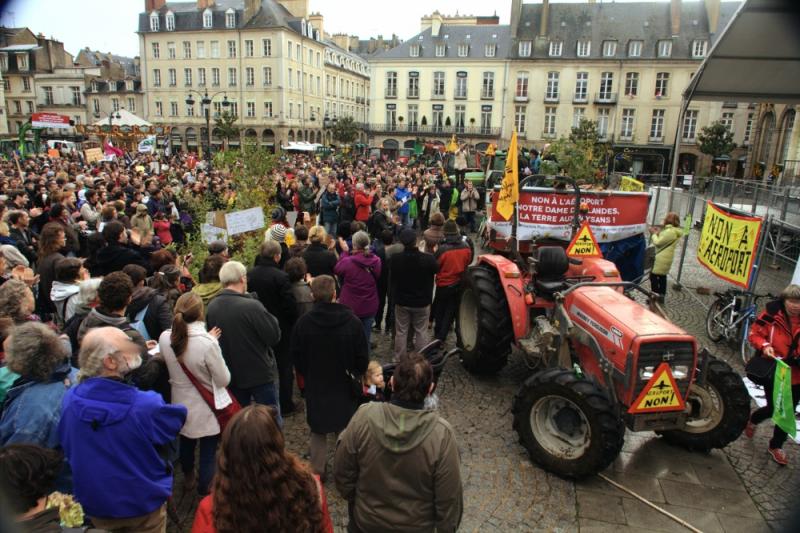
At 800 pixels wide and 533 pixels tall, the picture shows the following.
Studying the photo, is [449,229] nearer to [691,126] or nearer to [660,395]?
[660,395]

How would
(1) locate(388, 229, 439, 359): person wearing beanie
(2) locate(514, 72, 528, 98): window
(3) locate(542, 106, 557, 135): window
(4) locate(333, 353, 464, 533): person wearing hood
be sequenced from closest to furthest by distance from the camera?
1. (4) locate(333, 353, 464, 533): person wearing hood
2. (1) locate(388, 229, 439, 359): person wearing beanie
3. (3) locate(542, 106, 557, 135): window
4. (2) locate(514, 72, 528, 98): window

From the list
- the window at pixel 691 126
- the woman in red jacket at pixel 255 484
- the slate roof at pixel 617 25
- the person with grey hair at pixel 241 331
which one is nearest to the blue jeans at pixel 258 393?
the person with grey hair at pixel 241 331

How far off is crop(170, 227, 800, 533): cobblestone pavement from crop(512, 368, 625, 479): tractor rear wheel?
0.22 metres

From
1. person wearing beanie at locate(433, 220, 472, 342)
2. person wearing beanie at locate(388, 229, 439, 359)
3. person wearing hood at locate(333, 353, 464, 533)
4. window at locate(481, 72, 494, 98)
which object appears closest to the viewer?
person wearing hood at locate(333, 353, 464, 533)

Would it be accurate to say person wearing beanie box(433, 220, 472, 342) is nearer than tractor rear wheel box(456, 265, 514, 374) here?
No

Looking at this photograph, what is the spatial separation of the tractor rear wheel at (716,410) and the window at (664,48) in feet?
156

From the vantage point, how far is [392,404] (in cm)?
273

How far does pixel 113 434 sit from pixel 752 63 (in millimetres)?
11357

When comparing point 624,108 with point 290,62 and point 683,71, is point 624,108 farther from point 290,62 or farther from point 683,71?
point 290,62

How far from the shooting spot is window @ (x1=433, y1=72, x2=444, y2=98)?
5100 centimetres

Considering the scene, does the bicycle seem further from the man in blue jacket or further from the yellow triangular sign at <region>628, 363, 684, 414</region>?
the man in blue jacket

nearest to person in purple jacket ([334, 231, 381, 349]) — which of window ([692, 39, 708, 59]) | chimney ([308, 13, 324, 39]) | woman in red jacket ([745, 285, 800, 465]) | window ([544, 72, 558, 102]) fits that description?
woman in red jacket ([745, 285, 800, 465])

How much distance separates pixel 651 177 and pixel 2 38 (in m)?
46.3

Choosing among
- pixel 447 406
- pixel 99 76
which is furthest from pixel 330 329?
pixel 99 76
